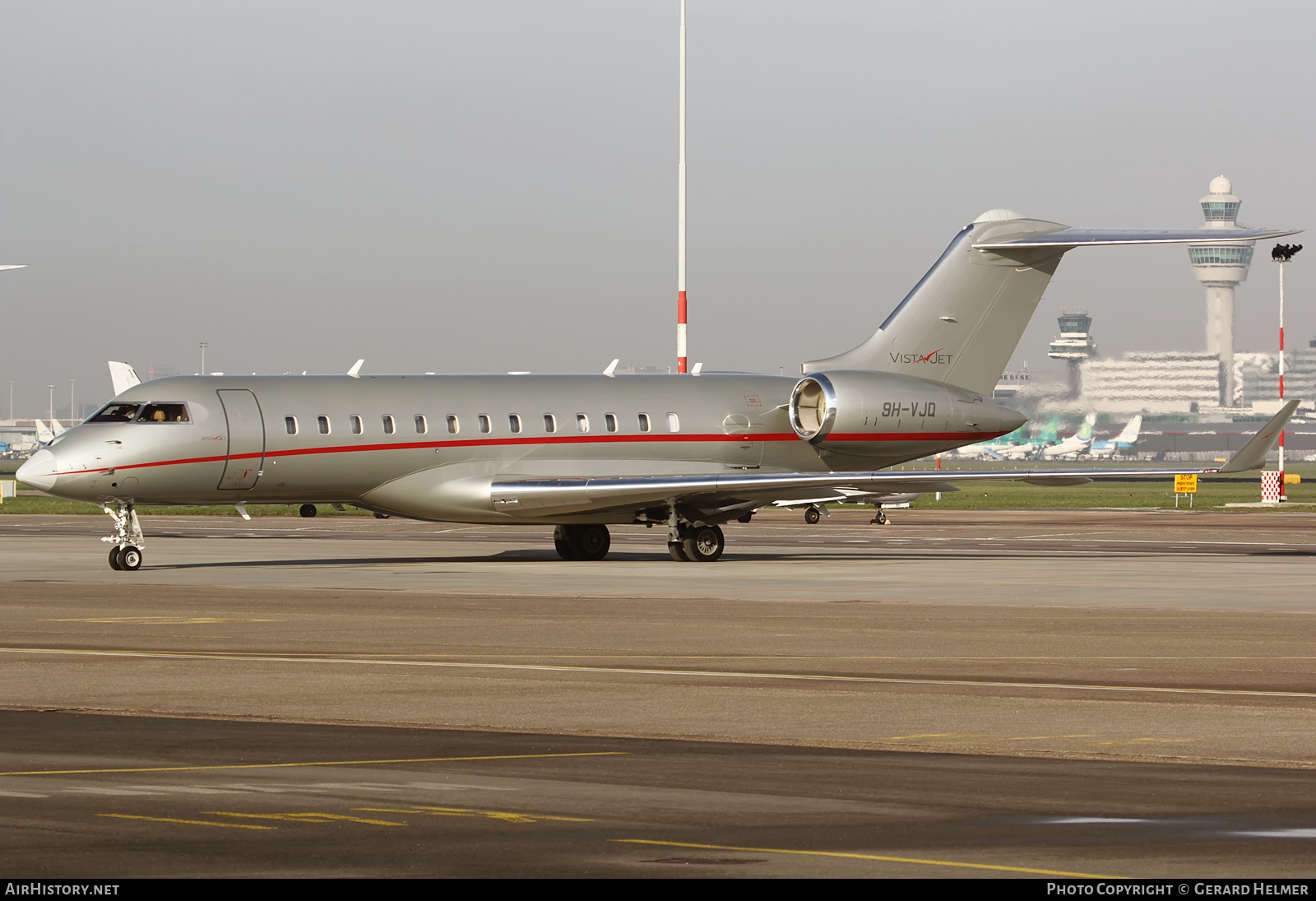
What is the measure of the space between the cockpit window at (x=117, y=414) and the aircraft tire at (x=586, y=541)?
32.3 ft

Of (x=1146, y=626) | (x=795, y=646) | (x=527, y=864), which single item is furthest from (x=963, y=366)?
(x=527, y=864)

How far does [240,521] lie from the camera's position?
60000 millimetres

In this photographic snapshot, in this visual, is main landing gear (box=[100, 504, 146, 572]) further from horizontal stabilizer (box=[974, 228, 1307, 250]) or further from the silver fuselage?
horizontal stabilizer (box=[974, 228, 1307, 250])

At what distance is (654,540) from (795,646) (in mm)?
28049

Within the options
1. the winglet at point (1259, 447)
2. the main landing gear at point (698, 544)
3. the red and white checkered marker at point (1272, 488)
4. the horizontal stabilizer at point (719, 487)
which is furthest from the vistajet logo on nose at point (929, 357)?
the red and white checkered marker at point (1272, 488)

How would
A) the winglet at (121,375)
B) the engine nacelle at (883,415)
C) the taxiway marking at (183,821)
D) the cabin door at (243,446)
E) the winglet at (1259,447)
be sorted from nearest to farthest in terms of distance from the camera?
the taxiway marking at (183,821), the winglet at (1259,447), the cabin door at (243,446), the engine nacelle at (883,415), the winglet at (121,375)

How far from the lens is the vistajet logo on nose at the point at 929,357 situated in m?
38.7

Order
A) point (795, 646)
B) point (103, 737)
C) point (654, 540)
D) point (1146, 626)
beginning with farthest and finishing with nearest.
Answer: point (654, 540) → point (1146, 626) → point (795, 646) → point (103, 737)

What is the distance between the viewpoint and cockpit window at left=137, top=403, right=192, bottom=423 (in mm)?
32875

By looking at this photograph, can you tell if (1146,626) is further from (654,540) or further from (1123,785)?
(654,540)

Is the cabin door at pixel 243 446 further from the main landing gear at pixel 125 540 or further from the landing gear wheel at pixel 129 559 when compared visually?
the landing gear wheel at pixel 129 559

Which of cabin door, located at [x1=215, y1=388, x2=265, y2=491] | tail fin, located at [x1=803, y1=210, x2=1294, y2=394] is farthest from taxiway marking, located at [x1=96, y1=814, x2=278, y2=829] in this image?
tail fin, located at [x1=803, y1=210, x2=1294, y2=394]

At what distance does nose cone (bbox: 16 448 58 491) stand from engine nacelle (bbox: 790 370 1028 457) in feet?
51.1

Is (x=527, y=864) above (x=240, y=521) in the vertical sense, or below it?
above
